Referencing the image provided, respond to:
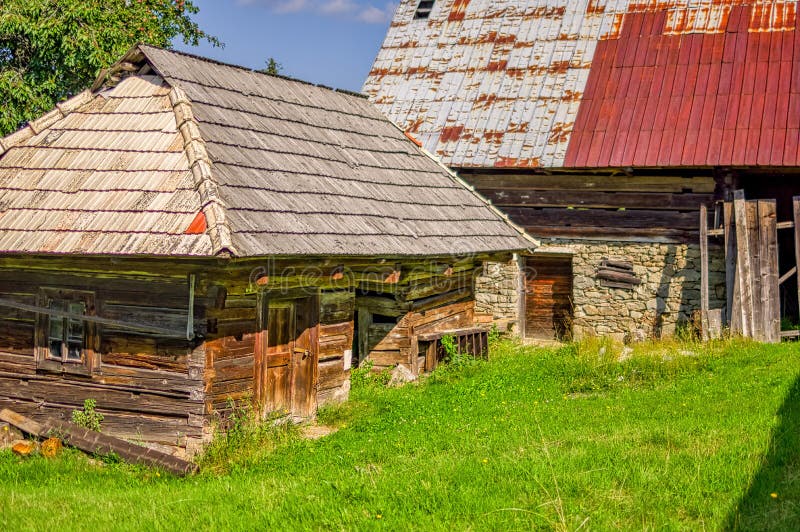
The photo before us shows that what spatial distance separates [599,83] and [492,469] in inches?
422

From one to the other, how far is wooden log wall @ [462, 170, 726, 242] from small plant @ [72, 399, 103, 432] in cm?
861

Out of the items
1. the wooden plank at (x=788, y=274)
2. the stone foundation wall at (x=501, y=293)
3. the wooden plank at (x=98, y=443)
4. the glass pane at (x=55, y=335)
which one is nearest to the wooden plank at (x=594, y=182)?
the stone foundation wall at (x=501, y=293)

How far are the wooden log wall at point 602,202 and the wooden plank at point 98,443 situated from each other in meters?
8.89

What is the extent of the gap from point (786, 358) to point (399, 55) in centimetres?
1033

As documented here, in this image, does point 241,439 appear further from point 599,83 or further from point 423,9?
point 423,9

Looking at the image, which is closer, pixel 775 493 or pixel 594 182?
pixel 775 493

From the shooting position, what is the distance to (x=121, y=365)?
8891 mm

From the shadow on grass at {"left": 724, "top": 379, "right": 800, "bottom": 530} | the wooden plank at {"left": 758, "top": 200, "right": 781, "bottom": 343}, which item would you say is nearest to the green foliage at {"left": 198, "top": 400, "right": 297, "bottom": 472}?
the shadow on grass at {"left": 724, "top": 379, "right": 800, "bottom": 530}

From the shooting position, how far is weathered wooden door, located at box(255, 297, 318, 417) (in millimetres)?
9297

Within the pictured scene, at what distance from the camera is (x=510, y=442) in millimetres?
8203

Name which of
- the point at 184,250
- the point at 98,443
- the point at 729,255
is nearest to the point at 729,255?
the point at 729,255

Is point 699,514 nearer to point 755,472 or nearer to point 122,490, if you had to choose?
point 755,472

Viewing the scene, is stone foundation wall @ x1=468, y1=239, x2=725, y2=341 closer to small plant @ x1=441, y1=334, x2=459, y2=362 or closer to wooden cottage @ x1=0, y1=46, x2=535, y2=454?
small plant @ x1=441, y1=334, x2=459, y2=362

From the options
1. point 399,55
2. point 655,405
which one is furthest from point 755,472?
point 399,55
